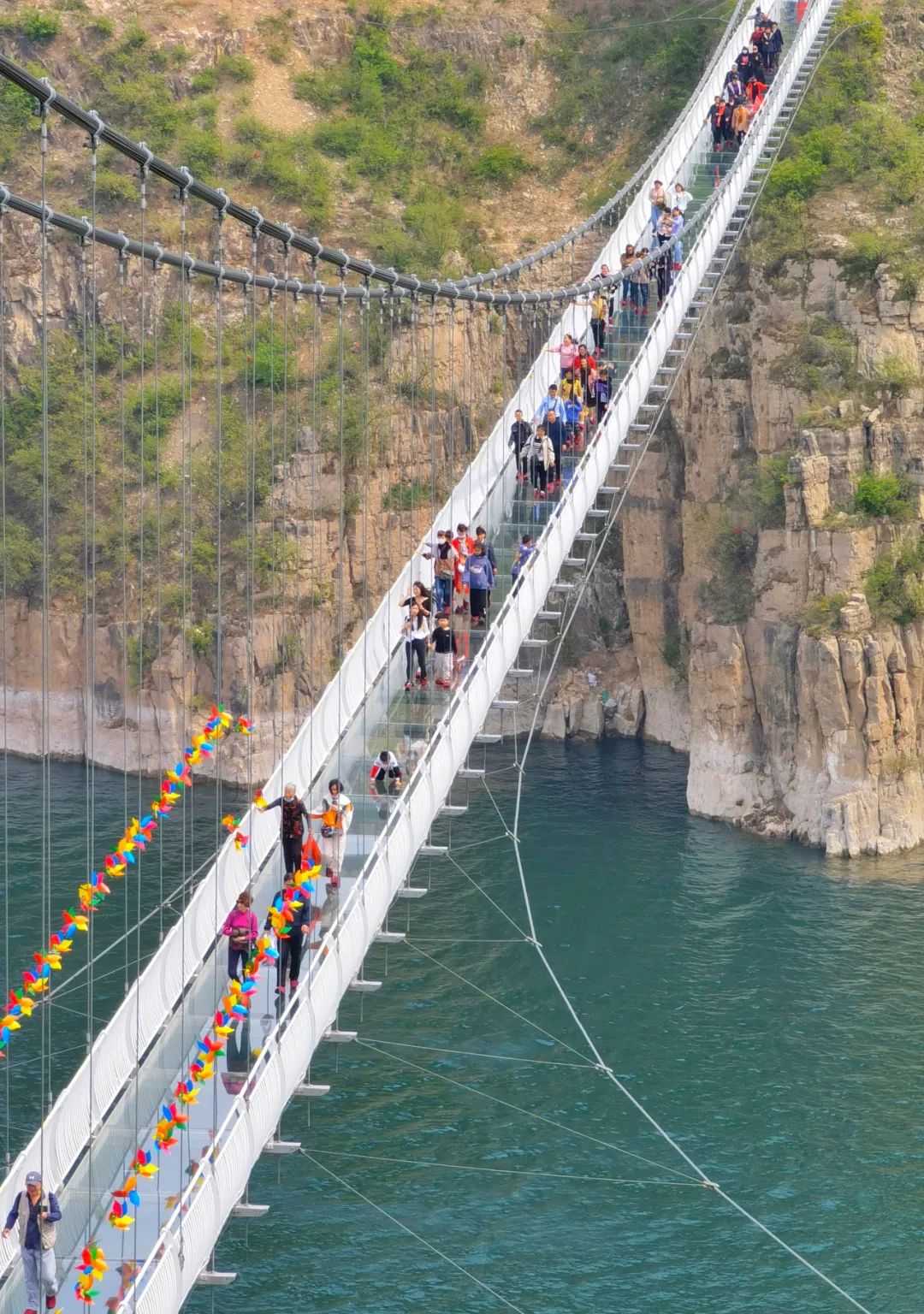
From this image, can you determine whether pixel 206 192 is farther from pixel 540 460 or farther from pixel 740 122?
pixel 740 122

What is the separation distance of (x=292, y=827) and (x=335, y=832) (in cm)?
59

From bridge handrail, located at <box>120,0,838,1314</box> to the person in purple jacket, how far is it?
31 cm

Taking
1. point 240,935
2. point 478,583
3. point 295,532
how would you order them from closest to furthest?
point 240,935
point 478,583
point 295,532

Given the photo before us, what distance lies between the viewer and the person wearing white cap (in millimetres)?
18250

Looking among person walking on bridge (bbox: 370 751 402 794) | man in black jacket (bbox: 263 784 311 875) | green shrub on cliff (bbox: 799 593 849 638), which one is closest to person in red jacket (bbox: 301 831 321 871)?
man in black jacket (bbox: 263 784 311 875)

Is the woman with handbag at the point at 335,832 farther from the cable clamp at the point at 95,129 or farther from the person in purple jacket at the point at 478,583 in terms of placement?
the cable clamp at the point at 95,129

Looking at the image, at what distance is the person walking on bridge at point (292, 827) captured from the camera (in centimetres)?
2325

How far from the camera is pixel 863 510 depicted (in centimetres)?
4241

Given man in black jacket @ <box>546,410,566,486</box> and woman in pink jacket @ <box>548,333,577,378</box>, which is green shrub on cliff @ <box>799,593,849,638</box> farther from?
man in black jacket @ <box>546,410,566,486</box>

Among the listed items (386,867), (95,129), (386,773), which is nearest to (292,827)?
(386,867)

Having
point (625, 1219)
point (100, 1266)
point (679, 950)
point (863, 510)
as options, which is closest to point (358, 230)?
point (863, 510)

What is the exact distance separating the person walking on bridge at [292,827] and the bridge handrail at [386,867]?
2.31ft

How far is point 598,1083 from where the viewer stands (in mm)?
32062

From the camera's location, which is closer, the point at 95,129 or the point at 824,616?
the point at 95,129
